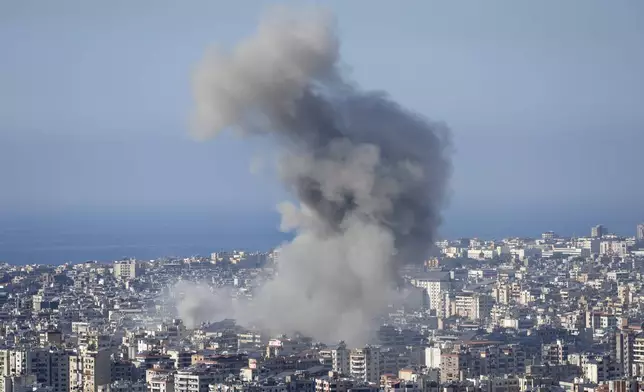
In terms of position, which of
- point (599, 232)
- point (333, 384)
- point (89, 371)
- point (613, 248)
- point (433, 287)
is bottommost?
point (333, 384)

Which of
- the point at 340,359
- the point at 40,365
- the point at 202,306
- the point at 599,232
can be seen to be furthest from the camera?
the point at 599,232

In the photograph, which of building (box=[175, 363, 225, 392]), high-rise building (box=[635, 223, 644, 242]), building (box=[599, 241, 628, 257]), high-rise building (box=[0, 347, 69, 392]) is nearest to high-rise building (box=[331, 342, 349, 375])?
building (box=[175, 363, 225, 392])

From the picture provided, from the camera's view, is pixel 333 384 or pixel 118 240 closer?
pixel 333 384

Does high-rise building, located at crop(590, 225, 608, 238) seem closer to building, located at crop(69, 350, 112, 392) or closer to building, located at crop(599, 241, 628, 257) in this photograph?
building, located at crop(599, 241, 628, 257)

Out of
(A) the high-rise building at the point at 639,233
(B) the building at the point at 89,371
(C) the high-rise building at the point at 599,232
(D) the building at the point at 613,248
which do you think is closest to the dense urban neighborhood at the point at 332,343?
(B) the building at the point at 89,371

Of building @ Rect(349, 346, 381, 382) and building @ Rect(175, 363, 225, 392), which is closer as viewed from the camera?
building @ Rect(175, 363, 225, 392)

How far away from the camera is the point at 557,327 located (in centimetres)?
4931

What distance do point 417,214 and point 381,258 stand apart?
153 centimetres

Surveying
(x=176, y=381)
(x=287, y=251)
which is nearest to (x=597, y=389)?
(x=176, y=381)

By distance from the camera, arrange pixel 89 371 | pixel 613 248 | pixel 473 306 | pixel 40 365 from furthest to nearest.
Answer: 1. pixel 613 248
2. pixel 473 306
3. pixel 40 365
4. pixel 89 371

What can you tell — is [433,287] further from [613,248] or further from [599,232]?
[599,232]

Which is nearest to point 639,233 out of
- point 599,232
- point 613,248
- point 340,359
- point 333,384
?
point 599,232

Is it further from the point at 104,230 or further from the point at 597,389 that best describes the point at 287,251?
the point at 104,230

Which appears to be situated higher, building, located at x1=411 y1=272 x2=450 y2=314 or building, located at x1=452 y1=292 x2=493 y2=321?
building, located at x1=411 y1=272 x2=450 y2=314
